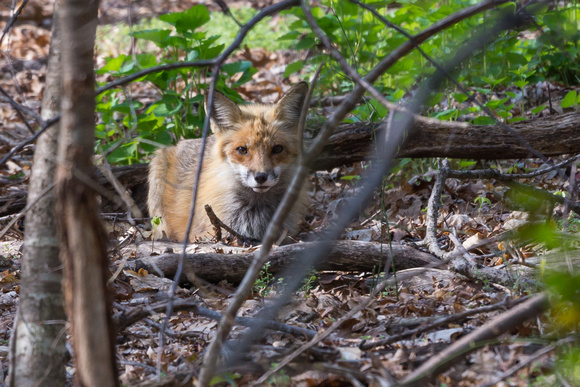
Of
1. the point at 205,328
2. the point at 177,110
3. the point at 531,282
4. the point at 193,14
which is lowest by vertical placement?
the point at 205,328

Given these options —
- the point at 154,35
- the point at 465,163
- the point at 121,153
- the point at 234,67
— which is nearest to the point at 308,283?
the point at 465,163

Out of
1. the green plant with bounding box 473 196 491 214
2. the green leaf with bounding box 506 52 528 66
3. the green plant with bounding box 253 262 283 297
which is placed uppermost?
the green leaf with bounding box 506 52 528 66

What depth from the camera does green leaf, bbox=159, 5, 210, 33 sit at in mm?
7211

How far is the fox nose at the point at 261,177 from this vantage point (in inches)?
244

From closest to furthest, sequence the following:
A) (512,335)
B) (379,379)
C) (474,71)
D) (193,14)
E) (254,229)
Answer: (379,379)
(512,335)
(474,71)
(254,229)
(193,14)

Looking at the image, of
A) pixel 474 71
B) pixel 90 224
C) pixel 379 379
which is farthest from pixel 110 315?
pixel 474 71

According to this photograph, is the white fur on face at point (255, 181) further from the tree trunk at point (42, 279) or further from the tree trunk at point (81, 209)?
the tree trunk at point (81, 209)

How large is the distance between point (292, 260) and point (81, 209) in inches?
104

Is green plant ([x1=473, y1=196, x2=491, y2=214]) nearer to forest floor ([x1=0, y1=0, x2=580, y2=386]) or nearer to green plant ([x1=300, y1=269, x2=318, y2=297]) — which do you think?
forest floor ([x1=0, y1=0, x2=580, y2=386])

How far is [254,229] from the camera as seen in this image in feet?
22.1

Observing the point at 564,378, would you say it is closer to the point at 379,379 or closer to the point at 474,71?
the point at 379,379

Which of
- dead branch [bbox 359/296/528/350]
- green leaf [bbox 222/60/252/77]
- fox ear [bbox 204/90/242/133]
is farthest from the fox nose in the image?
dead branch [bbox 359/296/528/350]

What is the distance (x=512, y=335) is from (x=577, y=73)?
6.38 m

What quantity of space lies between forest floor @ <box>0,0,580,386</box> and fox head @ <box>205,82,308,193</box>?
→ 811mm
